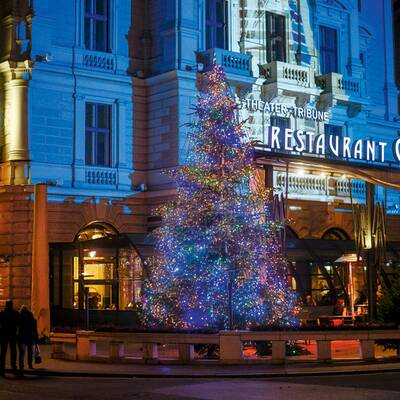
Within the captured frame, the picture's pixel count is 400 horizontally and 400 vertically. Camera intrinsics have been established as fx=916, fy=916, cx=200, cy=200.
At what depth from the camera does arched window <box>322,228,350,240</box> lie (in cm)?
4147

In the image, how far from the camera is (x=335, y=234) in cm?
4203

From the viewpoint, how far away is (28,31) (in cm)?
3566

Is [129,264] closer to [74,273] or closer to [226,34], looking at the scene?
[74,273]

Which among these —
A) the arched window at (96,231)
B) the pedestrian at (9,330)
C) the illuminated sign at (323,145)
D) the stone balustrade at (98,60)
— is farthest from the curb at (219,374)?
the stone balustrade at (98,60)

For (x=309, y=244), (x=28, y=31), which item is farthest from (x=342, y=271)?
(x=28, y=31)

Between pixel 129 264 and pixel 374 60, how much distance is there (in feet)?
66.4

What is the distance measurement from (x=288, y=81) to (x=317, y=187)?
15.9 ft

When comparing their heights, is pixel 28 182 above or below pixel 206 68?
below

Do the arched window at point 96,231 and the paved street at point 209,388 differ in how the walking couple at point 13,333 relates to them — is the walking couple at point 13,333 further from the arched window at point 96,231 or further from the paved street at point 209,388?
the arched window at point 96,231

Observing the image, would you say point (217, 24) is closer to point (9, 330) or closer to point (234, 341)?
point (234, 341)

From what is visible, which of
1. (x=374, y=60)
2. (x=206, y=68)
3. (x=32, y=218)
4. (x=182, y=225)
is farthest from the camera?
(x=374, y=60)

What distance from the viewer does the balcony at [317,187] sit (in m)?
39.1

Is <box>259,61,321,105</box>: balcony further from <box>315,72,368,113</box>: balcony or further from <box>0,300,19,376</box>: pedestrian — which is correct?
<box>0,300,19,376</box>: pedestrian

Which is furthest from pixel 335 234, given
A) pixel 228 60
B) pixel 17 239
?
pixel 17 239
